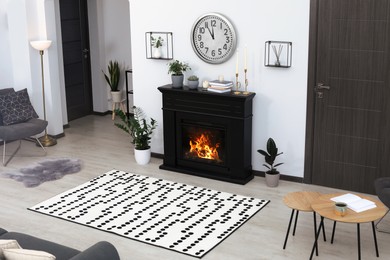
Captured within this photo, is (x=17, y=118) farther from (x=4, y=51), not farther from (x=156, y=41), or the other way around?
(x=156, y=41)

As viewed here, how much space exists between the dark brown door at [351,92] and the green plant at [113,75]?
12.7ft

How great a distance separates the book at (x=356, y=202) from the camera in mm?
4716

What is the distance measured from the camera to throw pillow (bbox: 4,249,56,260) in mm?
3643

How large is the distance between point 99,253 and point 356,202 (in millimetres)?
2121

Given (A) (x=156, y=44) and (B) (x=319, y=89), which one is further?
(A) (x=156, y=44)

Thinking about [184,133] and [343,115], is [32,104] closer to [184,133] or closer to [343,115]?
[184,133]

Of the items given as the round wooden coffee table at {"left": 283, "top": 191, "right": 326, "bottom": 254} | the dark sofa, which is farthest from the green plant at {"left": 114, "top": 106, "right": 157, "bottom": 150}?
the dark sofa

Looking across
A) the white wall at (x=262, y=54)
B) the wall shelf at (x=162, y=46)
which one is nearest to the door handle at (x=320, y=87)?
the white wall at (x=262, y=54)

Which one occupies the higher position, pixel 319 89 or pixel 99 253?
pixel 319 89

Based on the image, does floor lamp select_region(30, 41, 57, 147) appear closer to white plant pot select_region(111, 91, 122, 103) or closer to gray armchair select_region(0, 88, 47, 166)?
gray armchair select_region(0, 88, 47, 166)

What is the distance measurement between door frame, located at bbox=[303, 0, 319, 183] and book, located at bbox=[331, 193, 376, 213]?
5.24 ft

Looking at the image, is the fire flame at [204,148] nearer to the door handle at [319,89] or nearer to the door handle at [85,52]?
the door handle at [319,89]

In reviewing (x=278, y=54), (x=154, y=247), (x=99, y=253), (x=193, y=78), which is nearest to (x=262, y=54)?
(x=278, y=54)

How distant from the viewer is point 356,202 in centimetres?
480
